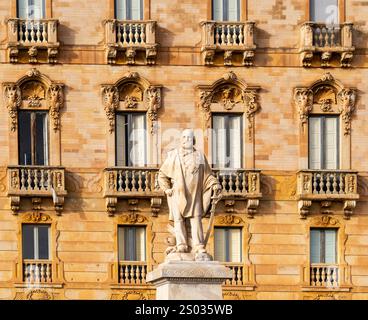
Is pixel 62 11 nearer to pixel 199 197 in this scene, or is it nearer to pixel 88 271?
pixel 88 271

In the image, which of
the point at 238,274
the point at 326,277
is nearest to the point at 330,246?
the point at 326,277

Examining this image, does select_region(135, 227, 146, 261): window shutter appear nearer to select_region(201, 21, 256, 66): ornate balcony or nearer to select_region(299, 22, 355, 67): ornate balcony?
select_region(201, 21, 256, 66): ornate balcony

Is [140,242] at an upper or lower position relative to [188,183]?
lower

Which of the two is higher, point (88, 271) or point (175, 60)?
point (175, 60)

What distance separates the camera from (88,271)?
233 ft

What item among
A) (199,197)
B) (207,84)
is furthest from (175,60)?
(199,197)

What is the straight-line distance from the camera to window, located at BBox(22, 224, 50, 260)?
7069cm

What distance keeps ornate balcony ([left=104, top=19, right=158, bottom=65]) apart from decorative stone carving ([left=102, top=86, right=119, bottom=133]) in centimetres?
97

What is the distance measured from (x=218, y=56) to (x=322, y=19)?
3759 mm

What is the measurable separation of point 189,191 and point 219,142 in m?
26.1

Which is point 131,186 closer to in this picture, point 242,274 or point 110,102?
point 110,102

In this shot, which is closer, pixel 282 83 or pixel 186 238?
pixel 186 238

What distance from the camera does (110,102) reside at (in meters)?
71.2

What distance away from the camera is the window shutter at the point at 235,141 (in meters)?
71.8
